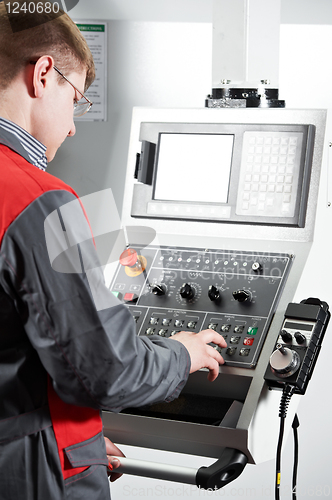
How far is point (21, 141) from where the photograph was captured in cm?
89

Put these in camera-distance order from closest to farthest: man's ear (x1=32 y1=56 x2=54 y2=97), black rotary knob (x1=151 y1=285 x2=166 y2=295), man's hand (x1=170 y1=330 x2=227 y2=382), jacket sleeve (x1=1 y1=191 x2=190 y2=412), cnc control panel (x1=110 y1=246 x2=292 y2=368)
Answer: jacket sleeve (x1=1 y1=191 x2=190 y2=412)
man's ear (x1=32 y1=56 x2=54 y2=97)
man's hand (x1=170 y1=330 x2=227 y2=382)
cnc control panel (x1=110 y1=246 x2=292 y2=368)
black rotary knob (x1=151 y1=285 x2=166 y2=295)

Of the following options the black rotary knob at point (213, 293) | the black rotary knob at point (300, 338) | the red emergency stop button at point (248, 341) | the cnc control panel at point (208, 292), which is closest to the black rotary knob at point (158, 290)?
the cnc control panel at point (208, 292)

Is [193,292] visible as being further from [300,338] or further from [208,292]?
[300,338]

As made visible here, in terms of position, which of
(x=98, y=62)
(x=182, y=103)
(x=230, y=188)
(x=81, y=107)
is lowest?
(x=230, y=188)

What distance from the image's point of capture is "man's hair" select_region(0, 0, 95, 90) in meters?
0.90

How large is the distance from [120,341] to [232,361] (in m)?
0.43

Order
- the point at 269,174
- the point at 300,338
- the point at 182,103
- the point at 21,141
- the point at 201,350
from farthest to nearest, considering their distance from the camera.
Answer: the point at 182,103, the point at 269,174, the point at 300,338, the point at 201,350, the point at 21,141

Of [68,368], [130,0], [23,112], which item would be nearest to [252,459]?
[68,368]

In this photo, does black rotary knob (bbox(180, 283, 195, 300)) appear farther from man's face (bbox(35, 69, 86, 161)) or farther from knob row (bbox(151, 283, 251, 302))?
man's face (bbox(35, 69, 86, 161))

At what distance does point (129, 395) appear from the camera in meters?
0.83

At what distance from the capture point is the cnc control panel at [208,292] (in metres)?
1.21

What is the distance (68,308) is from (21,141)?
309 millimetres

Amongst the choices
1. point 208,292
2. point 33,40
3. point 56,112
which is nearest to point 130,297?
point 208,292

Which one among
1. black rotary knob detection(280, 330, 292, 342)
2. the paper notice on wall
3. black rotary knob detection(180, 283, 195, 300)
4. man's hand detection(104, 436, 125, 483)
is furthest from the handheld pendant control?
the paper notice on wall
